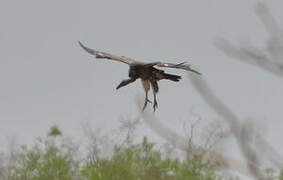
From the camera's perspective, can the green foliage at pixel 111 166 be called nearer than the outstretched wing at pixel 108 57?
No

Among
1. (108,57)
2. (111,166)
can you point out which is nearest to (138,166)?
(111,166)

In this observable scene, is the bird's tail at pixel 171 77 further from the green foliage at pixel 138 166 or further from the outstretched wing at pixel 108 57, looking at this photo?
the green foliage at pixel 138 166

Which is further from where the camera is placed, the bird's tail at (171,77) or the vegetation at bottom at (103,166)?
the vegetation at bottom at (103,166)

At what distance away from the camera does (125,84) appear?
7.92 meters

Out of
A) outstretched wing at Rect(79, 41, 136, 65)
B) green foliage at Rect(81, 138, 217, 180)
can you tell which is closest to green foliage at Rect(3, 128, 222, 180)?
green foliage at Rect(81, 138, 217, 180)

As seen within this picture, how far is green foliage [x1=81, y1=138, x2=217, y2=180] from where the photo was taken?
1169 inches

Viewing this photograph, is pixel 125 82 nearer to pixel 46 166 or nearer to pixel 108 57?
pixel 108 57

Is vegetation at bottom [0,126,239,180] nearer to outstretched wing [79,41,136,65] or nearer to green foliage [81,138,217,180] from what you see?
green foliage [81,138,217,180]

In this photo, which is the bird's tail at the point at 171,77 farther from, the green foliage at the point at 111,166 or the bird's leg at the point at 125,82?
the green foliage at the point at 111,166

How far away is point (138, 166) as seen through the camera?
98.9 feet

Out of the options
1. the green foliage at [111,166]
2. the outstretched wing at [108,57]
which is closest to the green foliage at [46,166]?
the green foliage at [111,166]

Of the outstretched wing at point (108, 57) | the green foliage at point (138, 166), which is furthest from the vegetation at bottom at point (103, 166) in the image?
the outstretched wing at point (108, 57)

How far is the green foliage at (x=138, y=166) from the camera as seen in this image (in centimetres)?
2969

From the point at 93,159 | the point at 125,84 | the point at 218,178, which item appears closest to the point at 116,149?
the point at 93,159
